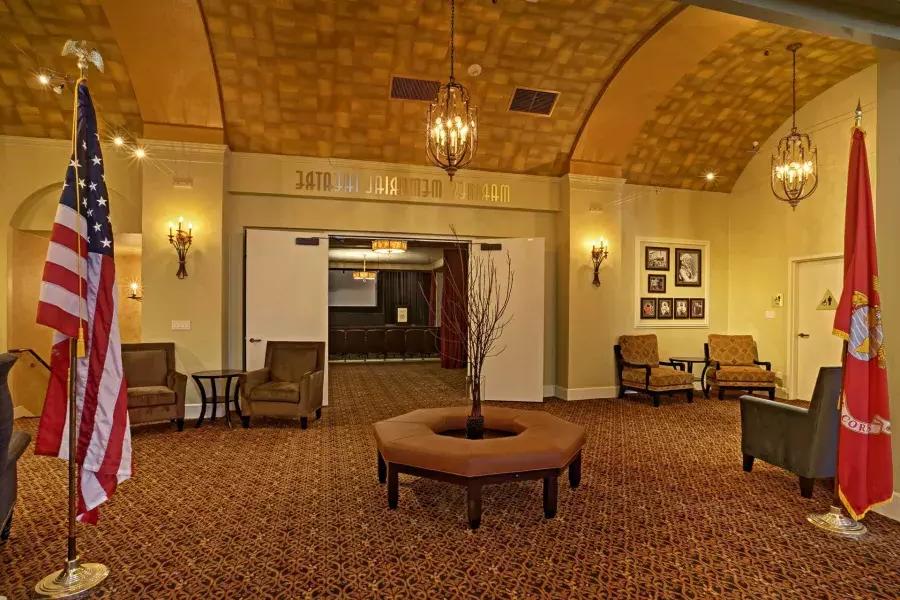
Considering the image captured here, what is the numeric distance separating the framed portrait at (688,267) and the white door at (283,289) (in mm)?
5745

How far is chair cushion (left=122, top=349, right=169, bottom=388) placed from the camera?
19.0 feet

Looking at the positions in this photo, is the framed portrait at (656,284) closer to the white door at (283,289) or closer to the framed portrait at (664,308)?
the framed portrait at (664,308)

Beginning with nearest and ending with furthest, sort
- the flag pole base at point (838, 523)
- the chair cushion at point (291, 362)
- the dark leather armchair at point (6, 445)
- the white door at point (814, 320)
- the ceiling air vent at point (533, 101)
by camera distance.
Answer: the dark leather armchair at point (6, 445)
the flag pole base at point (838, 523)
the chair cushion at point (291, 362)
the ceiling air vent at point (533, 101)
the white door at point (814, 320)

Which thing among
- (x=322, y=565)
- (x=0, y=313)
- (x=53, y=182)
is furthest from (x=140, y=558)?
(x=53, y=182)

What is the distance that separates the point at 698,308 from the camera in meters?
8.59

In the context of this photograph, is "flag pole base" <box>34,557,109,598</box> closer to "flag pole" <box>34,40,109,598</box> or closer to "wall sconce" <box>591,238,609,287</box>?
"flag pole" <box>34,40,109,598</box>

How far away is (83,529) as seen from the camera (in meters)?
3.19

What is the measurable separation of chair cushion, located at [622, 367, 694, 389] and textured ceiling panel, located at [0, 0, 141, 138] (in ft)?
24.4

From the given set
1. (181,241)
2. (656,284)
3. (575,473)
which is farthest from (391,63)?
(656,284)

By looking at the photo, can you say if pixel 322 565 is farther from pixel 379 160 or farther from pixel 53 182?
pixel 53 182

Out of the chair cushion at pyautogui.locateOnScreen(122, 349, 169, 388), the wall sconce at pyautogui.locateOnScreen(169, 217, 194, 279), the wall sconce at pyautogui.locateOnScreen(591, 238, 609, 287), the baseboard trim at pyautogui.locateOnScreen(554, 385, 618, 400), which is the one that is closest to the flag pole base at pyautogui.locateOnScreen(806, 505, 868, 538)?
the baseboard trim at pyautogui.locateOnScreen(554, 385, 618, 400)

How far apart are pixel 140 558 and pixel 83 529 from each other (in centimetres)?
66

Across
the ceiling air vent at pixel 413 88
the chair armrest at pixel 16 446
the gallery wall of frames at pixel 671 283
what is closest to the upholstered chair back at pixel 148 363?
the chair armrest at pixel 16 446

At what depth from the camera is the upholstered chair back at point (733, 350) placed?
25.8 ft
